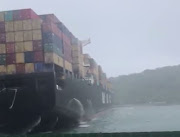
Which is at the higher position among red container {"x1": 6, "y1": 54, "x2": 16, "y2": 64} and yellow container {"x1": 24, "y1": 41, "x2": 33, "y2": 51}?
yellow container {"x1": 24, "y1": 41, "x2": 33, "y2": 51}

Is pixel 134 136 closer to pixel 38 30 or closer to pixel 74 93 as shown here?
pixel 38 30

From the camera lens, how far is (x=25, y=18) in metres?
23.0

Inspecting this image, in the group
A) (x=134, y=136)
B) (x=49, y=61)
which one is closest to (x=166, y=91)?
(x=49, y=61)

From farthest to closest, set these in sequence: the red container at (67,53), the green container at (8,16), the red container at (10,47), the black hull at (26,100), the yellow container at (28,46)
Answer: the red container at (67,53), the green container at (8,16), the red container at (10,47), the yellow container at (28,46), the black hull at (26,100)

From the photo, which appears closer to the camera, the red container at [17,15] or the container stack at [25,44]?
the container stack at [25,44]

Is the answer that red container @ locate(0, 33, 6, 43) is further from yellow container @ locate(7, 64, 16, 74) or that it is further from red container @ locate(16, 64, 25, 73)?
red container @ locate(16, 64, 25, 73)

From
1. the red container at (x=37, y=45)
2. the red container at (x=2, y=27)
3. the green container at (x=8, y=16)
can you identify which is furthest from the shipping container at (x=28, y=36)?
the red container at (x=2, y=27)

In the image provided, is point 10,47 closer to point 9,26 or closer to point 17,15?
point 9,26

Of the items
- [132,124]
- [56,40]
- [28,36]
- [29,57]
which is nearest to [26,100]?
[29,57]

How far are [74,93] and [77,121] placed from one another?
3.46 metres

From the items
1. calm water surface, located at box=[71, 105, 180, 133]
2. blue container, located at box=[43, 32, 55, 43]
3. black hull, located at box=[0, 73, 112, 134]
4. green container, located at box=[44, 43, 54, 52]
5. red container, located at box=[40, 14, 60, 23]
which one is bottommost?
calm water surface, located at box=[71, 105, 180, 133]

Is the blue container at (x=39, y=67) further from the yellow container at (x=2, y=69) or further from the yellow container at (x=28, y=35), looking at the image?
the yellow container at (x=2, y=69)

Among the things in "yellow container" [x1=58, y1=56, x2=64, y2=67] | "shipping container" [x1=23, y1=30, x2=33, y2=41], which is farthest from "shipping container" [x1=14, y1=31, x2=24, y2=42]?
"yellow container" [x1=58, y1=56, x2=64, y2=67]

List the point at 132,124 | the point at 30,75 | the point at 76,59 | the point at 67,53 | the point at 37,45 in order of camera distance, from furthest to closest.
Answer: the point at 76,59 → the point at 132,124 → the point at 67,53 → the point at 37,45 → the point at 30,75
